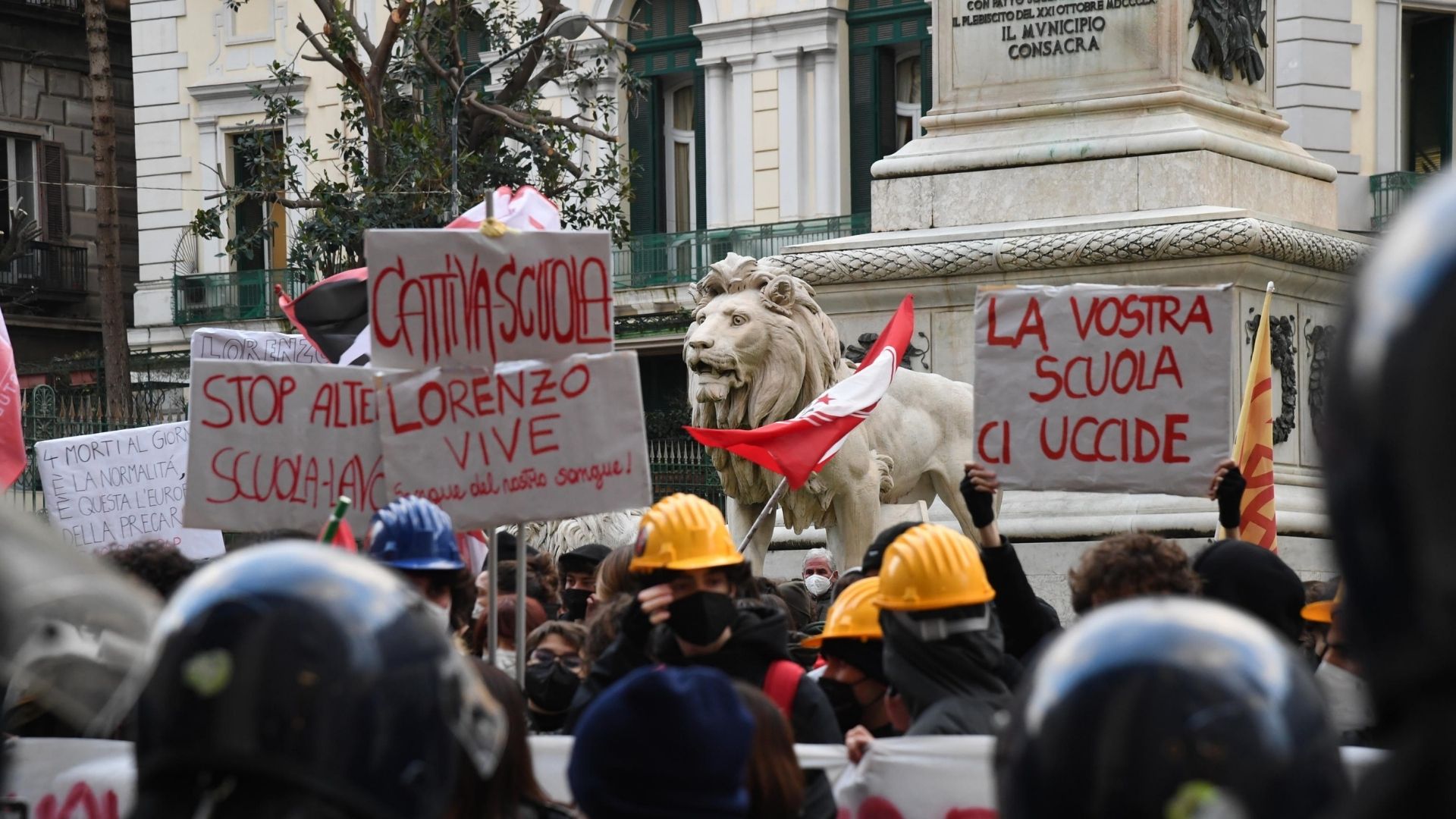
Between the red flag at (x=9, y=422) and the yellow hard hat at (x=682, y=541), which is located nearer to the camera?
the yellow hard hat at (x=682, y=541)

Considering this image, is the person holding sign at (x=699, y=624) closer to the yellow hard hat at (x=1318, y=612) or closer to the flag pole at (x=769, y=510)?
the yellow hard hat at (x=1318, y=612)

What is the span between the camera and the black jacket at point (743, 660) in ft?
15.9

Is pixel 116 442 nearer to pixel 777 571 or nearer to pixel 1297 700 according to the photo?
pixel 777 571

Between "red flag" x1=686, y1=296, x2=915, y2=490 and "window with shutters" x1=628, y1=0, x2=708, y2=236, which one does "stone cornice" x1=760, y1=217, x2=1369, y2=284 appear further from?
"window with shutters" x1=628, y1=0, x2=708, y2=236

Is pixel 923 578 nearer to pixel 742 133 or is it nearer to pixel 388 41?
pixel 388 41

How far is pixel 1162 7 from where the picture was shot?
1109 cm

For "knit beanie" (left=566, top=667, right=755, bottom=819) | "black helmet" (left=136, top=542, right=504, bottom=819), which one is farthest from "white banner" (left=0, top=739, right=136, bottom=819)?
"black helmet" (left=136, top=542, right=504, bottom=819)

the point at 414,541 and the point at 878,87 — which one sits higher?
the point at 878,87

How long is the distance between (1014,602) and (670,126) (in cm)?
3067

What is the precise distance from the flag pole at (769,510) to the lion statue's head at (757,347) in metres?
0.36

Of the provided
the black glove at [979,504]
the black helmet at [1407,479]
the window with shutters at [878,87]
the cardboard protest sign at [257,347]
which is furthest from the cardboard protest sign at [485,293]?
the window with shutters at [878,87]

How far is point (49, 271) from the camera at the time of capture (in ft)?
124

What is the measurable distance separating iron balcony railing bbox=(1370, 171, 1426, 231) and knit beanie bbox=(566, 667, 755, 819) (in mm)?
27580

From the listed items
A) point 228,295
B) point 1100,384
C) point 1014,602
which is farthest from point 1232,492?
point 228,295
